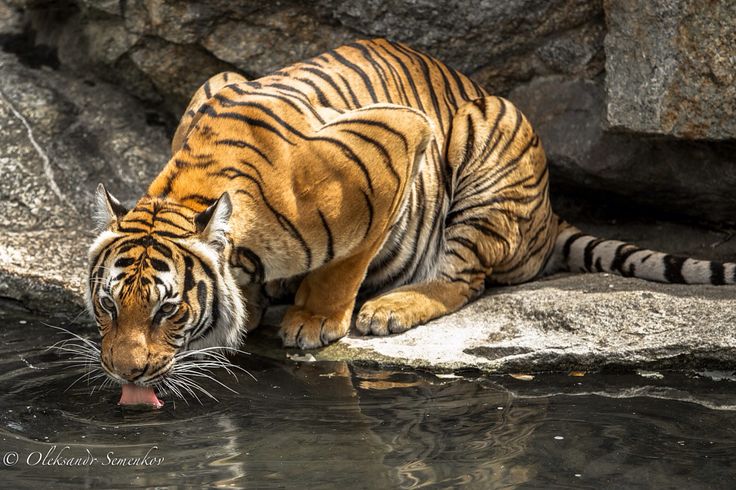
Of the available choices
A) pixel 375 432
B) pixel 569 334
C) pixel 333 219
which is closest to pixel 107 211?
pixel 333 219

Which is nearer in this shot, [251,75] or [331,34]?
[331,34]

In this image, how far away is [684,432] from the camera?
364cm

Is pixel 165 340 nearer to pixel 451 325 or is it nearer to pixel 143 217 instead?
pixel 143 217

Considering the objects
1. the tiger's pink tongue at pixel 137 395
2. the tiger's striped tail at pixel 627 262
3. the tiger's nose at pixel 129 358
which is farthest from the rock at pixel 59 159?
the tiger's striped tail at pixel 627 262

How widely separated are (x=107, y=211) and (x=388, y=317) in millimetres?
1243

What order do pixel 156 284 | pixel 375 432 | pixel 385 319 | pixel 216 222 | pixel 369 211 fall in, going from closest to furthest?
pixel 375 432 → pixel 156 284 → pixel 216 222 → pixel 369 211 → pixel 385 319

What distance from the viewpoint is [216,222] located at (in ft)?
12.8

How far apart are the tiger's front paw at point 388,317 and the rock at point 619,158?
129cm

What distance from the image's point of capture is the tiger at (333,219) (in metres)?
3.89

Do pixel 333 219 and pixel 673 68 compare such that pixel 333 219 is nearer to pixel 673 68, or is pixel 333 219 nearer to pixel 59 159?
pixel 673 68

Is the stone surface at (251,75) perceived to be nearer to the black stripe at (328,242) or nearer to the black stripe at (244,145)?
the black stripe at (328,242)

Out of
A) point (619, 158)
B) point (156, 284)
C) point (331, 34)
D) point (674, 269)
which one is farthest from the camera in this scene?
point (331, 34)

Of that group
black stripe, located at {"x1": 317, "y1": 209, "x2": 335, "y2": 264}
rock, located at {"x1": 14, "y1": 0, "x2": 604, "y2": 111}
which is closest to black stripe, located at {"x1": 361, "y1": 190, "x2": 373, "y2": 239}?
black stripe, located at {"x1": 317, "y1": 209, "x2": 335, "y2": 264}

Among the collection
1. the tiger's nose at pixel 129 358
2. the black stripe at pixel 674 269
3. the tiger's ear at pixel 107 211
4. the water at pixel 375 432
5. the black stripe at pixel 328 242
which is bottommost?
the water at pixel 375 432
